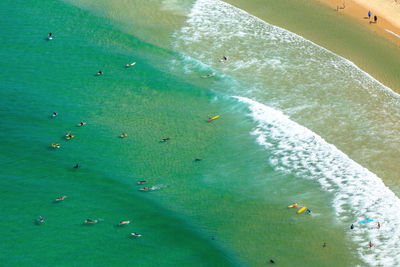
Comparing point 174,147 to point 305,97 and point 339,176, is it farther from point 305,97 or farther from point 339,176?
point 305,97

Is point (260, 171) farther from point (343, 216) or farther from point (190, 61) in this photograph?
point (190, 61)

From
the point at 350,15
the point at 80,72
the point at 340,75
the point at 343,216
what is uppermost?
the point at 350,15

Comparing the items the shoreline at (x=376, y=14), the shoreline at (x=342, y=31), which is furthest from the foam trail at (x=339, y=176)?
the shoreline at (x=376, y=14)

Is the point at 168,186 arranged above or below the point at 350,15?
below

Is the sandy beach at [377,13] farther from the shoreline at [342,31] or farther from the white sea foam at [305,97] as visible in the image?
the white sea foam at [305,97]

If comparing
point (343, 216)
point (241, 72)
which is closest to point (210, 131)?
point (241, 72)

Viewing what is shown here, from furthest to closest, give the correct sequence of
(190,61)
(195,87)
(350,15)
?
(350,15) < (190,61) < (195,87)
